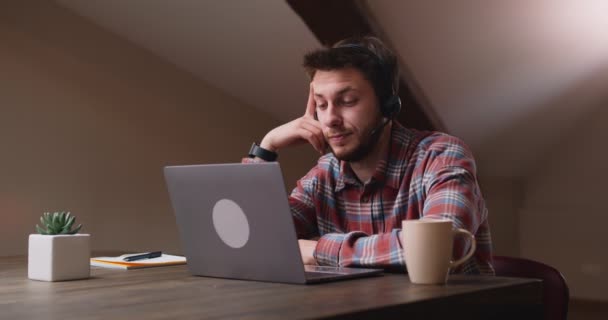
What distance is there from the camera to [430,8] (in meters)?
3.48

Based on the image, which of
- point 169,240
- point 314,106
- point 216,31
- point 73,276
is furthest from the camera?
point 169,240

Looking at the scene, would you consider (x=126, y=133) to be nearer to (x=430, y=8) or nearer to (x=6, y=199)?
(x=6, y=199)

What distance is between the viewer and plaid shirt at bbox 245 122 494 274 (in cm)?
144

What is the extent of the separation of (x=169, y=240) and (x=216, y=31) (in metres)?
1.26

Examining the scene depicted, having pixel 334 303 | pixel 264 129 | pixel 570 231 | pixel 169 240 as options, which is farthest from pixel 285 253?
pixel 570 231

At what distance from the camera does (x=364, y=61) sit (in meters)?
1.83

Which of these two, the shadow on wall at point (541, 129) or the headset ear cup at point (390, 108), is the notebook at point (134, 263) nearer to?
the headset ear cup at point (390, 108)

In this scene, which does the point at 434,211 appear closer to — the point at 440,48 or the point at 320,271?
the point at 320,271

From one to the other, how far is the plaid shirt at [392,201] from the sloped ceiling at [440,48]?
6.03 feet

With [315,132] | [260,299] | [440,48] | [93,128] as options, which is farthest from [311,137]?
[93,128]

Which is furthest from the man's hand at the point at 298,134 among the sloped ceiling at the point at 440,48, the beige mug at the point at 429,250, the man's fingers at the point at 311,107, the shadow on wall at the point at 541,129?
the shadow on wall at the point at 541,129

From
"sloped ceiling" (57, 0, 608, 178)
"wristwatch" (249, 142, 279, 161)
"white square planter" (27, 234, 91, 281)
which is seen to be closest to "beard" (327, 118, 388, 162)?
"wristwatch" (249, 142, 279, 161)

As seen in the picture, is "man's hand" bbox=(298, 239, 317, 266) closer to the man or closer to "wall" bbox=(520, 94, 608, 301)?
the man

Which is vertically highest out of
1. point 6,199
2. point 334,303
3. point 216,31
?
point 216,31
